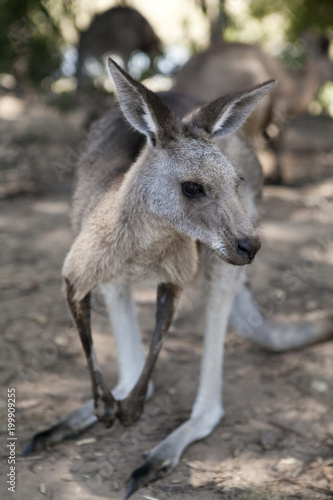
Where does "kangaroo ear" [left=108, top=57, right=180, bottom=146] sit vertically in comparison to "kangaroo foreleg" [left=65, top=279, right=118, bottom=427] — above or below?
above

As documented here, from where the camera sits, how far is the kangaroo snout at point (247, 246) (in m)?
2.28

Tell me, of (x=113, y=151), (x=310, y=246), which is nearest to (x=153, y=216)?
(x=113, y=151)

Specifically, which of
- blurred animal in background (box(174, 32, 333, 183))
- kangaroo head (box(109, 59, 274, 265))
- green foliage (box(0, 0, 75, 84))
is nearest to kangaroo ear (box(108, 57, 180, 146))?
kangaroo head (box(109, 59, 274, 265))

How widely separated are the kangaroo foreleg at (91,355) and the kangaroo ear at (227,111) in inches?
33.4

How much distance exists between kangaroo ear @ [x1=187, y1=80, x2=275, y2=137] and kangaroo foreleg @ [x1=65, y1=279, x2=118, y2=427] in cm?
85

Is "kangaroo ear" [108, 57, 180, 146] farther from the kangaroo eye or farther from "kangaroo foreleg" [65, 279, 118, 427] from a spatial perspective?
"kangaroo foreleg" [65, 279, 118, 427]

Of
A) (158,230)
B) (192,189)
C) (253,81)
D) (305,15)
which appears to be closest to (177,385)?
(158,230)

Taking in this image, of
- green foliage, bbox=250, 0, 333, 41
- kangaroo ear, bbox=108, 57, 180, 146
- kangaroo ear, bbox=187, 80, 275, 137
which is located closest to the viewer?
kangaroo ear, bbox=108, 57, 180, 146

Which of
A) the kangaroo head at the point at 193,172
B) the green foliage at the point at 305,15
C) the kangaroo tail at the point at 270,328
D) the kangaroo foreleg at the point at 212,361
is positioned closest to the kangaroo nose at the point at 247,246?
the kangaroo head at the point at 193,172

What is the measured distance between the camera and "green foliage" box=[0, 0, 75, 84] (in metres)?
6.82

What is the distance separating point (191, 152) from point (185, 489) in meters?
1.39

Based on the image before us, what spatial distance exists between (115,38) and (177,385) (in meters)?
6.01

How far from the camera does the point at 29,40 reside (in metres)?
7.53

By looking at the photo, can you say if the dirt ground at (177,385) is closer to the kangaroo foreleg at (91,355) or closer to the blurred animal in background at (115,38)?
the kangaroo foreleg at (91,355)
